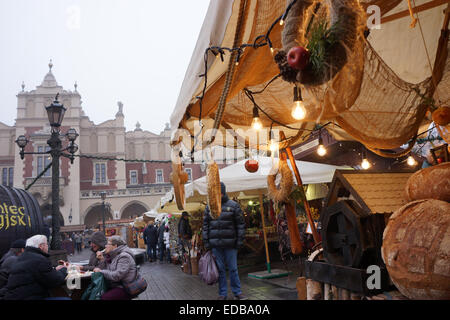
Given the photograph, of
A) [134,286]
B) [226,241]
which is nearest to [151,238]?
[226,241]

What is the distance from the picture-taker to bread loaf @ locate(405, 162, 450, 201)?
1654mm

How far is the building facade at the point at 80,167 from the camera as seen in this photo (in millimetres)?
34250

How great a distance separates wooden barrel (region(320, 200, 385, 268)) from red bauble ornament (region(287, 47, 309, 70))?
1093 millimetres

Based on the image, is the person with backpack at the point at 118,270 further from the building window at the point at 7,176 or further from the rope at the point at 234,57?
the building window at the point at 7,176

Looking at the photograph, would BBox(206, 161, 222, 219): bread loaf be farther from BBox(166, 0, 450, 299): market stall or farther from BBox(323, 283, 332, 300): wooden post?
BBox(323, 283, 332, 300): wooden post

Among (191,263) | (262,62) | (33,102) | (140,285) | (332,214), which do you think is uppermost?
(33,102)

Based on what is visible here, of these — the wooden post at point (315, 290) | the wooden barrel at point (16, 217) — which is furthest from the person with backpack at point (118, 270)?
the wooden barrel at point (16, 217)

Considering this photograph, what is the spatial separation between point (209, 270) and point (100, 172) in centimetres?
3611

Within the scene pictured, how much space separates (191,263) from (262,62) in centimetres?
734

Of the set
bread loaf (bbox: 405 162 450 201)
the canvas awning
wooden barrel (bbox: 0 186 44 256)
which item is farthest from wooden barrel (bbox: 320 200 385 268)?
wooden barrel (bbox: 0 186 44 256)

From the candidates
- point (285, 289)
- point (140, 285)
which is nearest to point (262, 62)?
point (140, 285)

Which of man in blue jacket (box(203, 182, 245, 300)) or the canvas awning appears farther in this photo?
man in blue jacket (box(203, 182, 245, 300))

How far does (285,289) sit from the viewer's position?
5648 millimetres
